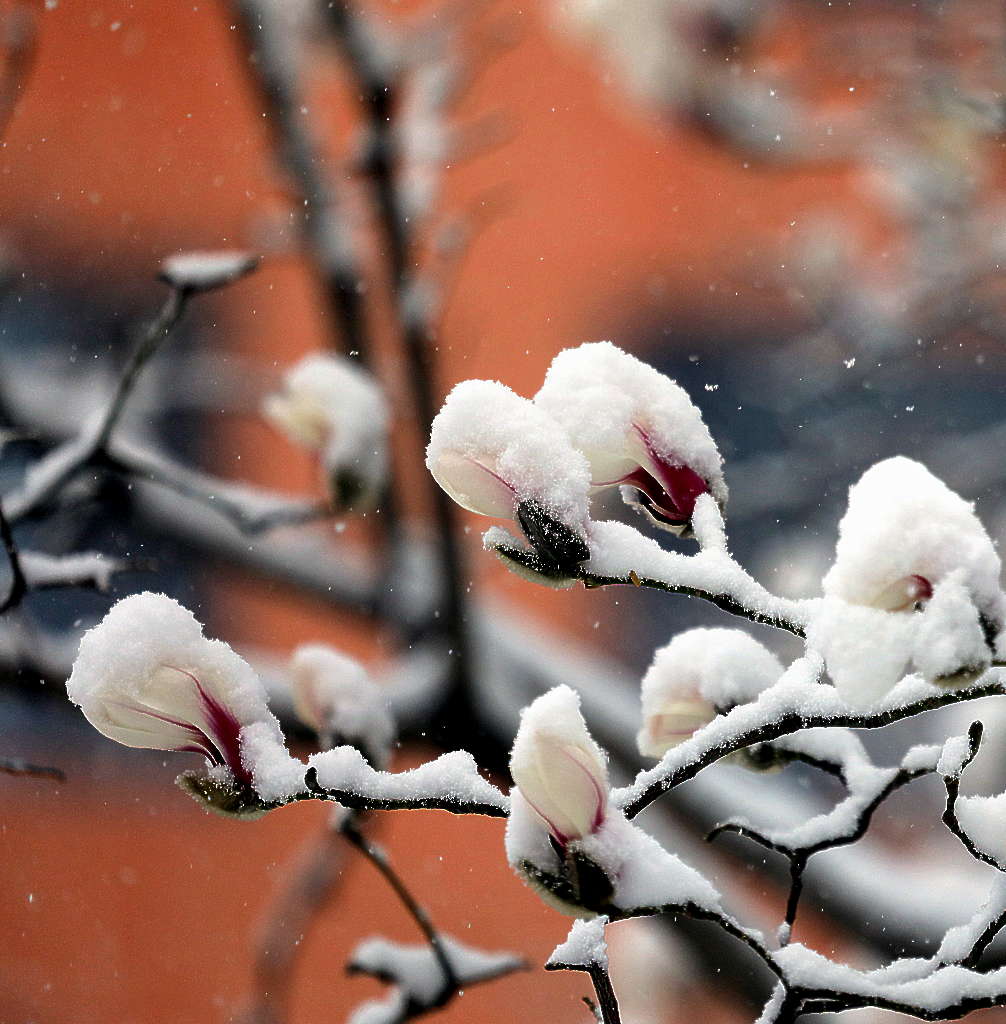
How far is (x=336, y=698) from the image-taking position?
459mm

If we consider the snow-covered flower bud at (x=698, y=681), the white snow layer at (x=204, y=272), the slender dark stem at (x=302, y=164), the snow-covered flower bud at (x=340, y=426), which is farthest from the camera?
the slender dark stem at (x=302, y=164)

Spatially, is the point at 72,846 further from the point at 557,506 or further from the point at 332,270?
the point at 557,506

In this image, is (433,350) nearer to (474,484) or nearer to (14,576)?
(14,576)

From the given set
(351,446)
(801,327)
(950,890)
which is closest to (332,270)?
(351,446)

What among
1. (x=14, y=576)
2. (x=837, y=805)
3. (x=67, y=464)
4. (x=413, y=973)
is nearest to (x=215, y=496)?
(x=67, y=464)

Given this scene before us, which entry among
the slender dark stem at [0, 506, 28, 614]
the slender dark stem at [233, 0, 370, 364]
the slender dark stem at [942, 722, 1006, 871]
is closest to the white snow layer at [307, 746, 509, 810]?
the slender dark stem at [942, 722, 1006, 871]

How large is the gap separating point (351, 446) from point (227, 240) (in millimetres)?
1407

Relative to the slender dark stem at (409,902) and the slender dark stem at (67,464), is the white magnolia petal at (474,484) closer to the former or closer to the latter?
the slender dark stem at (409,902)

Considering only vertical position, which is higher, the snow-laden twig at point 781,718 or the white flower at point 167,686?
the snow-laden twig at point 781,718

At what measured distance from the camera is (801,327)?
2.50 meters

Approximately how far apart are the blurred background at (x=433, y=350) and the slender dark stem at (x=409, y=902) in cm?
15

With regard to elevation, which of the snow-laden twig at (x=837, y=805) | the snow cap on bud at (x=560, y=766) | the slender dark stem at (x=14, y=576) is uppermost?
the snow cap on bud at (x=560, y=766)

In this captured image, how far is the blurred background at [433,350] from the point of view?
880 millimetres

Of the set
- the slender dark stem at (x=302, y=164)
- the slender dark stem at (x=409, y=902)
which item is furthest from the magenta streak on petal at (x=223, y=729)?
the slender dark stem at (x=302, y=164)
